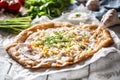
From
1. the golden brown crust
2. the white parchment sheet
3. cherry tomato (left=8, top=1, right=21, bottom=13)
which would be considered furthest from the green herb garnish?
the white parchment sheet

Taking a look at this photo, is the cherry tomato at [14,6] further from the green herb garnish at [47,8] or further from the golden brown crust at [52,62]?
the golden brown crust at [52,62]

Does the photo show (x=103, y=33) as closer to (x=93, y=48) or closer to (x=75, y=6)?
(x=93, y=48)

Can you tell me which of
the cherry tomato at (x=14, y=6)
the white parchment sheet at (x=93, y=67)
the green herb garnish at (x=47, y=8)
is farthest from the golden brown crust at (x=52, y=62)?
the cherry tomato at (x=14, y=6)

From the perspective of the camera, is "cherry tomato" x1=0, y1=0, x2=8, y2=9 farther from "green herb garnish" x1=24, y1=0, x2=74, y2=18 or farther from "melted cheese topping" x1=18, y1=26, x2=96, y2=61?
"melted cheese topping" x1=18, y1=26, x2=96, y2=61

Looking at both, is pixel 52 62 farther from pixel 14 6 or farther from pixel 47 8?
pixel 14 6

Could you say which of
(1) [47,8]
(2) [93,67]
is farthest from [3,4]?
(2) [93,67]

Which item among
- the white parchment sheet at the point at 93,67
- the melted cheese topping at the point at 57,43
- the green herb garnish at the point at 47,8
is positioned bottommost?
the white parchment sheet at the point at 93,67

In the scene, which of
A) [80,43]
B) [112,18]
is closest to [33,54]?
[80,43]
